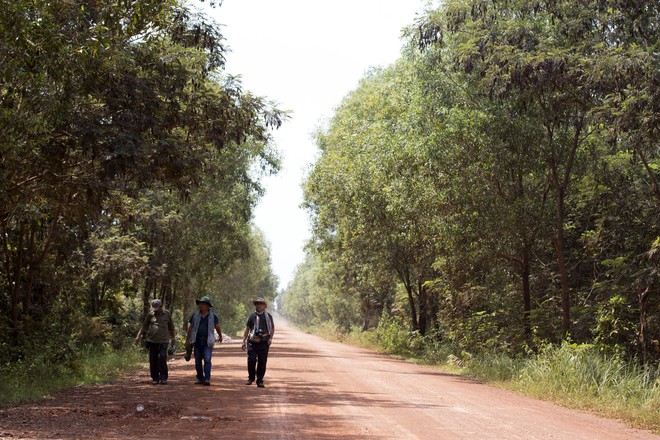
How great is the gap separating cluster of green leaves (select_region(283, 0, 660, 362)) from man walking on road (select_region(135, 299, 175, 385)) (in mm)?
8666

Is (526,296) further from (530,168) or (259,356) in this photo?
(259,356)

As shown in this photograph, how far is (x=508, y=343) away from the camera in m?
22.3

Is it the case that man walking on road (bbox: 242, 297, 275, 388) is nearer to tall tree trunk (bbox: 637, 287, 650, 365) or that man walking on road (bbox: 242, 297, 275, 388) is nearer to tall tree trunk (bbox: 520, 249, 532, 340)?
tall tree trunk (bbox: 637, 287, 650, 365)

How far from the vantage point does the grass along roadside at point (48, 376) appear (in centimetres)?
1284

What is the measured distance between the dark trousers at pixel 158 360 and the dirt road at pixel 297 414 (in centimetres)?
31

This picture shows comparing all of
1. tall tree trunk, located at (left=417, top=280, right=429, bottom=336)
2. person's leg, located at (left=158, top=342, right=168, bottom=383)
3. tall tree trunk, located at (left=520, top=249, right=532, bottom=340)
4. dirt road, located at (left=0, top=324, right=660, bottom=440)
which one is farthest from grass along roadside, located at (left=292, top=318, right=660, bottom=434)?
tall tree trunk, located at (left=417, top=280, right=429, bottom=336)

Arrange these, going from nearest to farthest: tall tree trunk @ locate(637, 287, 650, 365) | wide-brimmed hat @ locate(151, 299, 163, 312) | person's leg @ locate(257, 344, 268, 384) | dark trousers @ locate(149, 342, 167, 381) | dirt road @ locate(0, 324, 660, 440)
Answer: dirt road @ locate(0, 324, 660, 440), person's leg @ locate(257, 344, 268, 384), wide-brimmed hat @ locate(151, 299, 163, 312), dark trousers @ locate(149, 342, 167, 381), tall tree trunk @ locate(637, 287, 650, 365)

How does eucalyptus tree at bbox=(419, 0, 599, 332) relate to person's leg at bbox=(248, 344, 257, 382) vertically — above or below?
above

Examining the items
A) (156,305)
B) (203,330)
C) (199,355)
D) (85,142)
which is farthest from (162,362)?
(85,142)

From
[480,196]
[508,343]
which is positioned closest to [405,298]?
[508,343]

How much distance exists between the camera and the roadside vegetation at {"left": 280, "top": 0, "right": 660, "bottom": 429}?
15.0 meters

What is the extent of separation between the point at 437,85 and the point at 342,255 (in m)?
17.3

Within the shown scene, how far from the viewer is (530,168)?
2009 cm

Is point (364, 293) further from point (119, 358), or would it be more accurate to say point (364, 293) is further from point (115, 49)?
point (115, 49)
